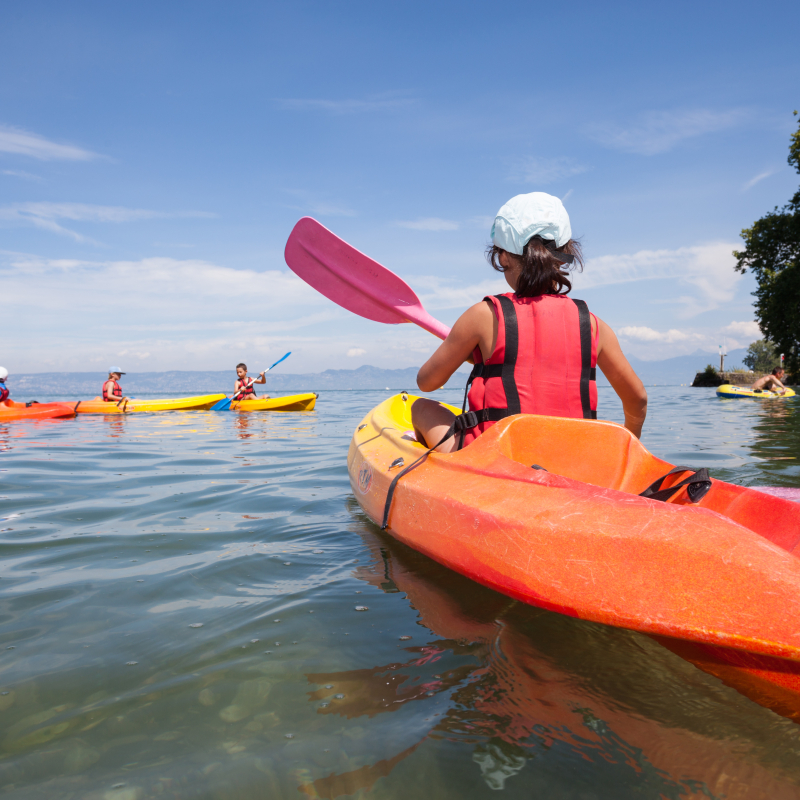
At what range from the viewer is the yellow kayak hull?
13.3 metres

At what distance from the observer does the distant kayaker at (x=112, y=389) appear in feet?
43.8

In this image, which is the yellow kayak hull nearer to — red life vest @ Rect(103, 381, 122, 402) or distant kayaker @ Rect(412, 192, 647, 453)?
red life vest @ Rect(103, 381, 122, 402)

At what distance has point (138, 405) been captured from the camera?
43.5 feet

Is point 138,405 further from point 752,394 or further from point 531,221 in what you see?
point 752,394

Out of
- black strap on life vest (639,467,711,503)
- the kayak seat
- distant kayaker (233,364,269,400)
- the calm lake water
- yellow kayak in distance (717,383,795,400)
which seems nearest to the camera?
the calm lake water

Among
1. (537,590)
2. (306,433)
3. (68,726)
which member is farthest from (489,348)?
(306,433)

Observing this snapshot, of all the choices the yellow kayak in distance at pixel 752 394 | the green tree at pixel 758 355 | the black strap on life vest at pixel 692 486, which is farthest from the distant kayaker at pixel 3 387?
the green tree at pixel 758 355

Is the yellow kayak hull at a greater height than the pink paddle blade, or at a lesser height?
lesser

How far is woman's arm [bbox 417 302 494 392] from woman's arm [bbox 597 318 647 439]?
579 mm

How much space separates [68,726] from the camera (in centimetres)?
141

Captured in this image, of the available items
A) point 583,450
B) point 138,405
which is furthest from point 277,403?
point 583,450

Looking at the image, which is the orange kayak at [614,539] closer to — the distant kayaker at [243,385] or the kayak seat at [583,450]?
the kayak seat at [583,450]

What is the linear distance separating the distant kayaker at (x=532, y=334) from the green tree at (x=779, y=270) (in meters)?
21.9

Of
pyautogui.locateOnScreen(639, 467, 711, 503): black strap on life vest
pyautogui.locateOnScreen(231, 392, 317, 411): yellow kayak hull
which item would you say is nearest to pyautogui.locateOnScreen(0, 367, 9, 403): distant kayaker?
pyautogui.locateOnScreen(231, 392, 317, 411): yellow kayak hull
